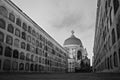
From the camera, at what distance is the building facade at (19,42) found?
2484 centimetres

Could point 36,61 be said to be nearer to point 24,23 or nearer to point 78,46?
point 24,23

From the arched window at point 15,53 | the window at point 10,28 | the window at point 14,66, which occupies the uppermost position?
the window at point 10,28

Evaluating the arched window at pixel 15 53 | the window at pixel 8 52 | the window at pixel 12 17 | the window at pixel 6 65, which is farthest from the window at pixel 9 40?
the window at pixel 12 17

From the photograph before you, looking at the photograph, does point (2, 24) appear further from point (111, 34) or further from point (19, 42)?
point (111, 34)

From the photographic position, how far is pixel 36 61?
124 ft

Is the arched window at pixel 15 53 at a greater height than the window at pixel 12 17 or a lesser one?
lesser

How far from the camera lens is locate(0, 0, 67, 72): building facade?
81.5ft

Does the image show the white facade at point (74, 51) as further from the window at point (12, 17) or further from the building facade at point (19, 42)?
the window at point (12, 17)

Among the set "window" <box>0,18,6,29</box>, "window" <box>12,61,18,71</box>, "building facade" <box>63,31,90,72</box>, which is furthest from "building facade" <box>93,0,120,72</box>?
"building facade" <box>63,31,90,72</box>

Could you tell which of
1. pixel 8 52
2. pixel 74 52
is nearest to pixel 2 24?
pixel 8 52

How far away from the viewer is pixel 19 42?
29703 mm

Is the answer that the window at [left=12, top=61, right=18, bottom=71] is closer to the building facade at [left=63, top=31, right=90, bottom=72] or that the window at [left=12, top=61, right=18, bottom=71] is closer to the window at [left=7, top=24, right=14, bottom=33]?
the window at [left=7, top=24, right=14, bottom=33]

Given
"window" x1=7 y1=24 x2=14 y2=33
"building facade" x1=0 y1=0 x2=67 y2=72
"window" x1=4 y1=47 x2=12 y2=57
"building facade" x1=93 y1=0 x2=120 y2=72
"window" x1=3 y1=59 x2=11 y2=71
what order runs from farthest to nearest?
"window" x1=7 y1=24 x2=14 y2=33
"window" x1=4 y1=47 x2=12 y2=57
"building facade" x1=0 y1=0 x2=67 y2=72
"window" x1=3 y1=59 x2=11 y2=71
"building facade" x1=93 y1=0 x2=120 y2=72

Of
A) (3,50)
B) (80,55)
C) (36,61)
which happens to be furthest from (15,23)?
(80,55)
